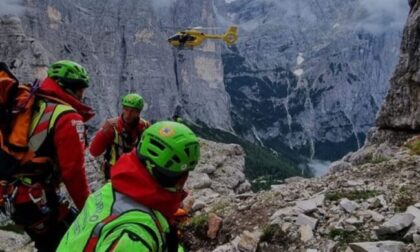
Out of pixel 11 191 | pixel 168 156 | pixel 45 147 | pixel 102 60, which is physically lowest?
pixel 102 60

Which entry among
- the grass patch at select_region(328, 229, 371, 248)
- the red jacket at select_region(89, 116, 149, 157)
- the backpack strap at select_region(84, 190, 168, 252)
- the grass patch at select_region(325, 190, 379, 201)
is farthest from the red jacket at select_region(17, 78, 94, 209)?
the grass patch at select_region(325, 190, 379, 201)

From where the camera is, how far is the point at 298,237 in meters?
9.22

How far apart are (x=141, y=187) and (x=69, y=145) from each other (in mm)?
3136

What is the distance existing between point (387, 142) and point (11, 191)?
17.9m

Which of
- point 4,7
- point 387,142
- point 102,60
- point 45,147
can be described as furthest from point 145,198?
point 102,60

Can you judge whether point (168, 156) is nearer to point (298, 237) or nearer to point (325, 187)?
point (298, 237)

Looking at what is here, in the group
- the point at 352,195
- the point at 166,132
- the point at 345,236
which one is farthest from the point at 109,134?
the point at 166,132

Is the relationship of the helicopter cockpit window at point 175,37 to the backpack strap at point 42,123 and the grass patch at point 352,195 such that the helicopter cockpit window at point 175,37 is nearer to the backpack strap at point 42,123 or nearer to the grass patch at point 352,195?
the grass patch at point 352,195

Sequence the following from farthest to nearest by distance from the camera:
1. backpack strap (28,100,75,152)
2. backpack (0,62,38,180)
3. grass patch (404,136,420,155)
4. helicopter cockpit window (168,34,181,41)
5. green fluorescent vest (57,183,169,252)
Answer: helicopter cockpit window (168,34,181,41)
grass patch (404,136,420,155)
backpack strap (28,100,75,152)
backpack (0,62,38,180)
green fluorescent vest (57,183,169,252)

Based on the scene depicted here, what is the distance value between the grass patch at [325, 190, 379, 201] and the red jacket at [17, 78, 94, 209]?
492 centimetres

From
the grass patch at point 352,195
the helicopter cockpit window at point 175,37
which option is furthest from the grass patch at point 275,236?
the helicopter cockpit window at point 175,37

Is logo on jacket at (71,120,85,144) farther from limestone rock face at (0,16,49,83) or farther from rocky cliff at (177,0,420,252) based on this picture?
limestone rock face at (0,16,49,83)

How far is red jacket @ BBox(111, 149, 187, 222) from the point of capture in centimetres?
408

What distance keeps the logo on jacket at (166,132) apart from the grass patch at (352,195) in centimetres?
643
